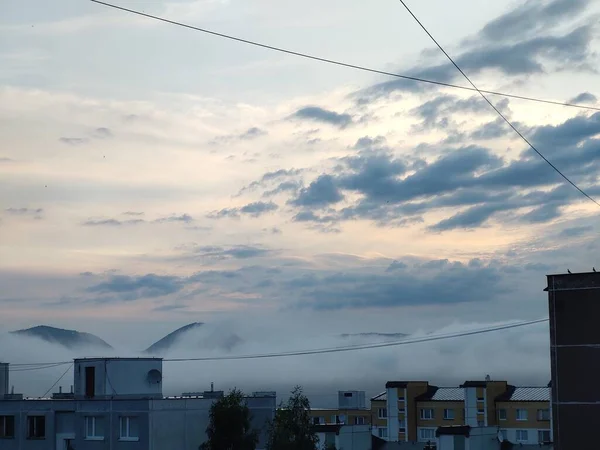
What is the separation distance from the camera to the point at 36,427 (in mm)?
63219

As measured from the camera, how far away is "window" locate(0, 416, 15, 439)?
6400 cm

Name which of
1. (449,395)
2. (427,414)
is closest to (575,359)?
(449,395)

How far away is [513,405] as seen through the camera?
11206 centimetres

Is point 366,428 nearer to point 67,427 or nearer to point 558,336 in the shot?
point 67,427

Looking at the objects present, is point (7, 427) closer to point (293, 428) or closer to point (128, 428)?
point (128, 428)

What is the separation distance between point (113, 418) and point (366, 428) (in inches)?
1209

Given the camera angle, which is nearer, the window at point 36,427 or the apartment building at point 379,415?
the window at point 36,427

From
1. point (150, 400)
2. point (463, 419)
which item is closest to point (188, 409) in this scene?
point (150, 400)

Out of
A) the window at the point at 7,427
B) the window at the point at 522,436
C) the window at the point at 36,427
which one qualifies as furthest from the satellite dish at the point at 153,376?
the window at the point at 522,436

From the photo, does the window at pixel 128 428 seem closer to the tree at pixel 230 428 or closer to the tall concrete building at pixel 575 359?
the tree at pixel 230 428

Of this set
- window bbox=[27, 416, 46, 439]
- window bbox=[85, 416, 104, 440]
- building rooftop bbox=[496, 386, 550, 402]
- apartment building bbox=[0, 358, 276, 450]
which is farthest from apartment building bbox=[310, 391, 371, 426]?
window bbox=[85, 416, 104, 440]

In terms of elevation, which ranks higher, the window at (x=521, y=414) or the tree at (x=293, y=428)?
the tree at (x=293, y=428)

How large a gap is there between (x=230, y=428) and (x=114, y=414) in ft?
24.2

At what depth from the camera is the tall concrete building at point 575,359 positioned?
4103cm
